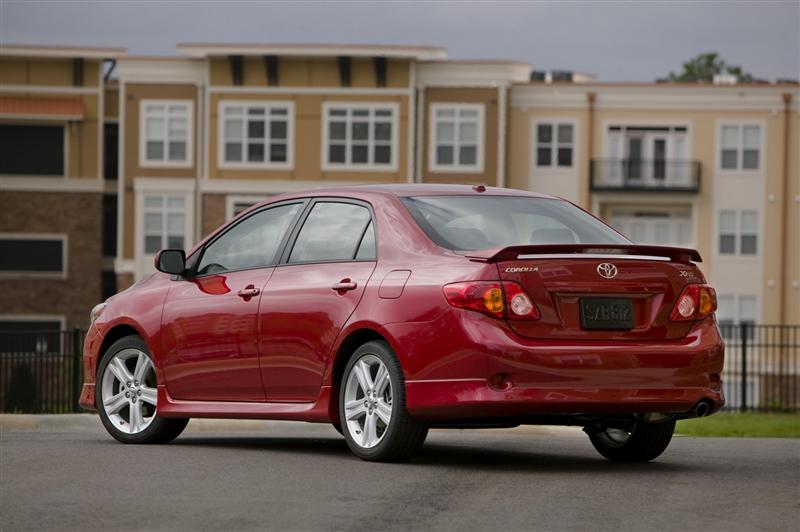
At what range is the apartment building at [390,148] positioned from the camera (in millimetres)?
55750

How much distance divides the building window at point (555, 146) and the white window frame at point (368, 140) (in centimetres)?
541

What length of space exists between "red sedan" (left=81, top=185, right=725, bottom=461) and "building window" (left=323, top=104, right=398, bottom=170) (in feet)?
148

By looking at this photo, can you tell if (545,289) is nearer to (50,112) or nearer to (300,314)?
(300,314)

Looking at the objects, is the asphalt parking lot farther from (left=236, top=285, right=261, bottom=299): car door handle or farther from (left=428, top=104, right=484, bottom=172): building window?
(left=428, top=104, right=484, bottom=172): building window

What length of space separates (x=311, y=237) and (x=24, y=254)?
167 ft

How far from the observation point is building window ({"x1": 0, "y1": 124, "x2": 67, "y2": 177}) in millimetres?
58875

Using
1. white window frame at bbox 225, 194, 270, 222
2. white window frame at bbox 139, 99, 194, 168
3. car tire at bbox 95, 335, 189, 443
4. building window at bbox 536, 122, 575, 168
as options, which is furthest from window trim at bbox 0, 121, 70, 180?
car tire at bbox 95, 335, 189, 443

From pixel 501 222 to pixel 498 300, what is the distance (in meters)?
1.01

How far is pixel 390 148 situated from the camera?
55.8 meters

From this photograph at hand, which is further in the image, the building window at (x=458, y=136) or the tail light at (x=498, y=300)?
the building window at (x=458, y=136)

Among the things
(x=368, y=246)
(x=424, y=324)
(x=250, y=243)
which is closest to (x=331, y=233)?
(x=368, y=246)

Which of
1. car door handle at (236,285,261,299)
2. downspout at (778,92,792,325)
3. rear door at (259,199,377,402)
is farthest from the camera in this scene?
downspout at (778,92,792,325)

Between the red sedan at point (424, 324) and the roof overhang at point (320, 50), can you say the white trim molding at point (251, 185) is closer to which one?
the roof overhang at point (320, 50)

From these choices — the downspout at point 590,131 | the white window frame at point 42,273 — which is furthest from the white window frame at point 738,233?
the white window frame at point 42,273
